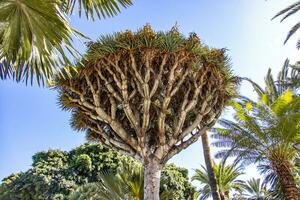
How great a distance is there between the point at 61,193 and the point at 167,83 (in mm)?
10326

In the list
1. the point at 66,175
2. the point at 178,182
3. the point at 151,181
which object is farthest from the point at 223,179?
the point at 151,181

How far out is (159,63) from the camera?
8.38 meters

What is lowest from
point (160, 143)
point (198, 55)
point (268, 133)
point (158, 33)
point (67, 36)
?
point (67, 36)

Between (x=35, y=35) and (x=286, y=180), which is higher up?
(x=35, y=35)

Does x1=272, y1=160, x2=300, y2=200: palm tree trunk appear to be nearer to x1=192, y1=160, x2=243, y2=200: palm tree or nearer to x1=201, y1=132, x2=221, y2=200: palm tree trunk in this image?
x1=201, y1=132, x2=221, y2=200: palm tree trunk

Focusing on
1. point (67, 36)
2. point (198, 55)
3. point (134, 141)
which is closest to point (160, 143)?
point (134, 141)

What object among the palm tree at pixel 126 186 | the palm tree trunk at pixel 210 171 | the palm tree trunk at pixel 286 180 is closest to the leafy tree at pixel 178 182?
the palm tree trunk at pixel 210 171

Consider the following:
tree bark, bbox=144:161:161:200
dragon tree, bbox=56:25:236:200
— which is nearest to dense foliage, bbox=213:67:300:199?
dragon tree, bbox=56:25:236:200

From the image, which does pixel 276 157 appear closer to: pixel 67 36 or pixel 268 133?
pixel 268 133

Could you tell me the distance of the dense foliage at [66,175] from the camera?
53.9 ft

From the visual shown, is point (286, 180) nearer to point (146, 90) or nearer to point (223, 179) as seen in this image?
point (146, 90)

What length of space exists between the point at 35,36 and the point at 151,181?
205 inches

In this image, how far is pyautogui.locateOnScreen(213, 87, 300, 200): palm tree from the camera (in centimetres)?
988

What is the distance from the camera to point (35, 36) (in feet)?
10.5
